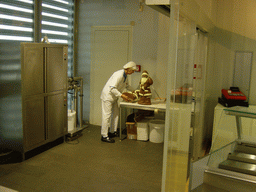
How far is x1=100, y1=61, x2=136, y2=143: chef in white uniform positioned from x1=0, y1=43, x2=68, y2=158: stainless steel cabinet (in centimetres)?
85

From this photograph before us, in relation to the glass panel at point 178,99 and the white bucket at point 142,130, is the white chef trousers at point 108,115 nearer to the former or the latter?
the white bucket at point 142,130

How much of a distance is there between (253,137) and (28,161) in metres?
3.75

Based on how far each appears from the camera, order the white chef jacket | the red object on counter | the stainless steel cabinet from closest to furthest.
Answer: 1. the red object on counter
2. the stainless steel cabinet
3. the white chef jacket

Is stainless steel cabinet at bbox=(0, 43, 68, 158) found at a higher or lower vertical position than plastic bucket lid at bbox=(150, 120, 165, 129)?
higher

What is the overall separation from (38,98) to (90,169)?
1.50 meters

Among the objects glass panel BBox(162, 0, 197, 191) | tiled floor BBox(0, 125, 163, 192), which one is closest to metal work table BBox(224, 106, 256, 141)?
glass panel BBox(162, 0, 197, 191)

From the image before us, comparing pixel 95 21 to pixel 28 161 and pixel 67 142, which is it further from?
pixel 28 161

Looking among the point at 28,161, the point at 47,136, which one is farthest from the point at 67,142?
the point at 28,161

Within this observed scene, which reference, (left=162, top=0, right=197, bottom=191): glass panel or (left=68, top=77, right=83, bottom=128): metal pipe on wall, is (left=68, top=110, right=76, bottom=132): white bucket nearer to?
(left=68, top=77, right=83, bottom=128): metal pipe on wall

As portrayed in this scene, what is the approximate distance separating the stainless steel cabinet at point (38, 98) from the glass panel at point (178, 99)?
107 inches

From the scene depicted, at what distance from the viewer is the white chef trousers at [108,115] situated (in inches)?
220

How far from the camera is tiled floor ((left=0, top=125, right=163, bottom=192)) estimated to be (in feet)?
12.1

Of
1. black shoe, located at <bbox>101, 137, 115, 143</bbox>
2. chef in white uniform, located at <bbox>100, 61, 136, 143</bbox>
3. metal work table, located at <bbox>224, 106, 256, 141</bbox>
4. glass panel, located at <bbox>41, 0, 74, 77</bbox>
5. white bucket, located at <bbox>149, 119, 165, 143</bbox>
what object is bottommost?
black shoe, located at <bbox>101, 137, 115, 143</bbox>

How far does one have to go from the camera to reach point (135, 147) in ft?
17.3
